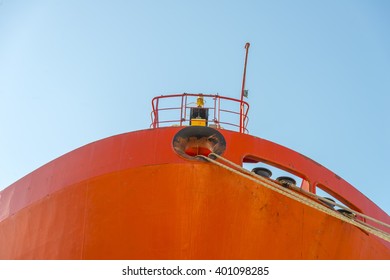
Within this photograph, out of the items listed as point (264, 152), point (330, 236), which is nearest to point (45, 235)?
point (264, 152)

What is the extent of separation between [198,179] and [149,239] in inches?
36.0

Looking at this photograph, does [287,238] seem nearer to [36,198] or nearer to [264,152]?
[264,152]

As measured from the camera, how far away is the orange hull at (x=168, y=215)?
657 centimetres

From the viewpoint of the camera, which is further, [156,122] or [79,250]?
[156,122]

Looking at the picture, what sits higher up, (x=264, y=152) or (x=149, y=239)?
(x=264, y=152)

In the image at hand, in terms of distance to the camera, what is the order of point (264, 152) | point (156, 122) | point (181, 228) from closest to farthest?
1. point (181, 228)
2. point (264, 152)
3. point (156, 122)

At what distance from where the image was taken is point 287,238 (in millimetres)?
6719

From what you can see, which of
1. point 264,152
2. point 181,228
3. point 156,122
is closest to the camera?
point 181,228

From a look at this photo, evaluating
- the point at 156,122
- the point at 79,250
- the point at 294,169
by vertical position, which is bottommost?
the point at 79,250

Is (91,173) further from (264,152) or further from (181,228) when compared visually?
(264,152)

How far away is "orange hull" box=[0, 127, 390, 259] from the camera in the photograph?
21.6 feet

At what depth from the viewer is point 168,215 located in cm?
658

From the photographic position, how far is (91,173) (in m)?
6.88

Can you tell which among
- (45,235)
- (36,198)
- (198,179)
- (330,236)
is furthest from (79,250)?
(330,236)
